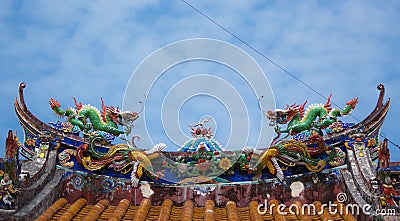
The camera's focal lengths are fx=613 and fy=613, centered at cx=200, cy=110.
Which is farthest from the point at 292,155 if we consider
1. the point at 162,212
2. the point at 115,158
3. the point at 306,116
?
the point at 115,158

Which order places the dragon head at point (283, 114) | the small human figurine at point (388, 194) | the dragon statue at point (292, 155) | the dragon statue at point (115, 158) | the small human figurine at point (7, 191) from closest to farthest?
the small human figurine at point (388, 194) < the small human figurine at point (7, 191) < the dragon statue at point (292, 155) < the dragon statue at point (115, 158) < the dragon head at point (283, 114)

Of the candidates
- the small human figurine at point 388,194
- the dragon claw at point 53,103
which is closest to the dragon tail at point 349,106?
the small human figurine at point 388,194

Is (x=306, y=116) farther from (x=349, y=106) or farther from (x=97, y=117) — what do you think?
(x=97, y=117)

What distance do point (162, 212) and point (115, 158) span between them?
6.58 feet

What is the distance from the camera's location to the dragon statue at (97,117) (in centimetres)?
1220

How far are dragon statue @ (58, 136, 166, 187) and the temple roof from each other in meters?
0.78

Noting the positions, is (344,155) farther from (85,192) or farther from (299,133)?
(85,192)

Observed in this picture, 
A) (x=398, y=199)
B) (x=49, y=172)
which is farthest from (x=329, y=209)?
(x=49, y=172)

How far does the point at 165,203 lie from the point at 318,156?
304 cm

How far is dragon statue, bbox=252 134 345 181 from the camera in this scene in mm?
11516

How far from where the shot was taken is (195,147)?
12.3 metres

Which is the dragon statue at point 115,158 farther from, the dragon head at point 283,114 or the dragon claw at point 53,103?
the dragon head at point 283,114

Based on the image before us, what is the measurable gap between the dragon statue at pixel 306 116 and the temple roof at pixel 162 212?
1.70 m

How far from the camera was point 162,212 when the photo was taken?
33.8 ft
